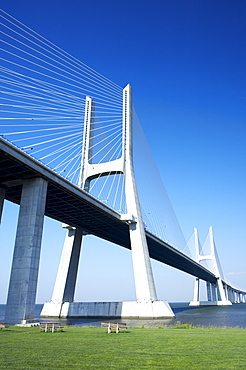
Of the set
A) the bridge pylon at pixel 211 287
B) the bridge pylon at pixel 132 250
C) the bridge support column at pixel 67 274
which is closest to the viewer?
the bridge pylon at pixel 132 250

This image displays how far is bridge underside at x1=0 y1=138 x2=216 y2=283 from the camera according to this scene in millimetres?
26761

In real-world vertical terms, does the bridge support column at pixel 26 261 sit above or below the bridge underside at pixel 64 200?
below

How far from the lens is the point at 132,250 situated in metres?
40.7

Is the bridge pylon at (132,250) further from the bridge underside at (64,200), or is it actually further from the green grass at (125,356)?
the green grass at (125,356)

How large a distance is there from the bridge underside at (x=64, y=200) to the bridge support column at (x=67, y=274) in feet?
7.11

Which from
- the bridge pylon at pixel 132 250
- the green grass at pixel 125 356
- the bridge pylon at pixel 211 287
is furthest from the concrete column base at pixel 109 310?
the bridge pylon at pixel 211 287

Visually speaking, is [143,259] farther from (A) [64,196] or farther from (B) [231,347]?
(B) [231,347]

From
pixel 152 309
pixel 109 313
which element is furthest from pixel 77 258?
pixel 152 309

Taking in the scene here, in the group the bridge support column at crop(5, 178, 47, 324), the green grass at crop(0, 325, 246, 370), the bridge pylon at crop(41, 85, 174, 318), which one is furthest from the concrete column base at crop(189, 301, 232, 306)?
the green grass at crop(0, 325, 246, 370)

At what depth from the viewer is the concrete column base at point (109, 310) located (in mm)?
37506

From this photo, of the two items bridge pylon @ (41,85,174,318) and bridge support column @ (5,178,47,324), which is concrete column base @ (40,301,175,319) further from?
bridge support column @ (5,178,47,324)

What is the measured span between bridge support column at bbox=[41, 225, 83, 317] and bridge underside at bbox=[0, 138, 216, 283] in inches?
85.3

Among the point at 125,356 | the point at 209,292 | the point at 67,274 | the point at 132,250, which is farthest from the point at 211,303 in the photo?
the point at 125,356

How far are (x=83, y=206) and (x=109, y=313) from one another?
43.3ft
